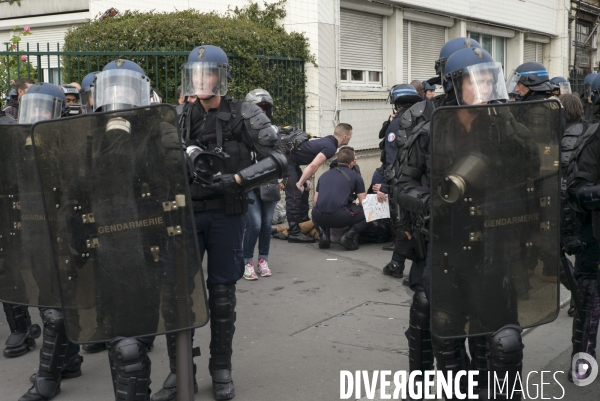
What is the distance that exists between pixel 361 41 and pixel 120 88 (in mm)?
10015

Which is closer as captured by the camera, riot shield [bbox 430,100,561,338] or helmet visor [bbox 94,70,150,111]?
riot shield [bbox 430,100,561,338]

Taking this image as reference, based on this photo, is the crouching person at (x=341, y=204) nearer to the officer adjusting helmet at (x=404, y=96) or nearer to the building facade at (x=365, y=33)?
the officer adjusting helmet at (x=404, y=96)

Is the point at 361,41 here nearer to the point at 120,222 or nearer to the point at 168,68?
the point at 168,68

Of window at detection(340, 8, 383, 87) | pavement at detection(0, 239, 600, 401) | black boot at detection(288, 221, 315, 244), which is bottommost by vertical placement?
pavement at detection(0, 239, 600, 401)

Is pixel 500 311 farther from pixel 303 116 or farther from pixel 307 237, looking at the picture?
pixel 303 116

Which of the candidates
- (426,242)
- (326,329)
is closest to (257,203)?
(326,329)

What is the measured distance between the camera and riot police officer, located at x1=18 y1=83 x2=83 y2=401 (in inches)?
175

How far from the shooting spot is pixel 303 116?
11.7 meters

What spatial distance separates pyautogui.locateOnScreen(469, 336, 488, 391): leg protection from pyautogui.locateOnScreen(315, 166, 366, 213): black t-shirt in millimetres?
5137

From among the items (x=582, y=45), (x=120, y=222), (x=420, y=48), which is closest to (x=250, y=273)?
(x=120, y=222)

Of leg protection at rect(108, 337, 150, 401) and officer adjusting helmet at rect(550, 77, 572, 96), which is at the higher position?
officer adjusting helmet at rect(550, 77, 572, 96)

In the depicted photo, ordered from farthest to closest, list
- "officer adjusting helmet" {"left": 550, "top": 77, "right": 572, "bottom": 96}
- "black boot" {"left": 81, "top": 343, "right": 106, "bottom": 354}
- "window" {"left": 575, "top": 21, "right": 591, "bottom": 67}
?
"window" {"left": 575, "top": 21, "right": 591, "bottom": 67} → "officer adjusting helmet" {"left": 550, "top": 77, "right": 572, "bottom": 96} → "black boot" {"left": 81, "top": 343, "right": 106, "bottom": 354}

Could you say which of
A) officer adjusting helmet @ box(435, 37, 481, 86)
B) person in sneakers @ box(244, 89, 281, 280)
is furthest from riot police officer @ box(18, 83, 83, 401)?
person in sneakers @ box(244, 89, 281, 280)

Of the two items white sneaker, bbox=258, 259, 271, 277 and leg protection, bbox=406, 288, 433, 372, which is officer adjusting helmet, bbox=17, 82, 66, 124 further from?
white sneaker, bbox=258, 259, 271, 277
